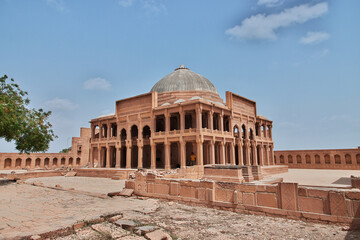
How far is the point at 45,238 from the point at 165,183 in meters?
5.33

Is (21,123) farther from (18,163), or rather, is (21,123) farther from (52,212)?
(18,163)

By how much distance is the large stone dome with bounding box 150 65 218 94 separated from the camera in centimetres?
3419

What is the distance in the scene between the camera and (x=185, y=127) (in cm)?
2980

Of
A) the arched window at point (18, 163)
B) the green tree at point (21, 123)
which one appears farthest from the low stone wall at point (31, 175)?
the arched window at point (18, 163)

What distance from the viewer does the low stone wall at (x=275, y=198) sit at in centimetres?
621

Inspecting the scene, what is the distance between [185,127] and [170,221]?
23.0 m

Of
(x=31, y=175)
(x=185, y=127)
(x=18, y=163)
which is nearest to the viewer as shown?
(x=31, y=175)

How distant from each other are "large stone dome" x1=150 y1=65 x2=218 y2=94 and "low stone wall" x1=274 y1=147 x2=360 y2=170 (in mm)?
16554

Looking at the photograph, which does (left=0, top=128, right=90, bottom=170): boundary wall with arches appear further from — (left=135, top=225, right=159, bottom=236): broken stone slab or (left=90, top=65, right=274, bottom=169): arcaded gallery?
(left=135, top=225, right=159, bottom=236): broken stone slab

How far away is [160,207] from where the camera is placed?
8695 mm

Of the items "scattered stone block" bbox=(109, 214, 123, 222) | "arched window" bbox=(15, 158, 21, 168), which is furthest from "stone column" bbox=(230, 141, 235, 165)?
"arched window" bbox=(15, 158, 21, 168)

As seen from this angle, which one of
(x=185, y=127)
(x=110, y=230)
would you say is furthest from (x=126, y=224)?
(x=185, y=127)

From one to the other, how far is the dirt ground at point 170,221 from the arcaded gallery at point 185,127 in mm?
15197

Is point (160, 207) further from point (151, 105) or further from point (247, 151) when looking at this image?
point (247, 151)
